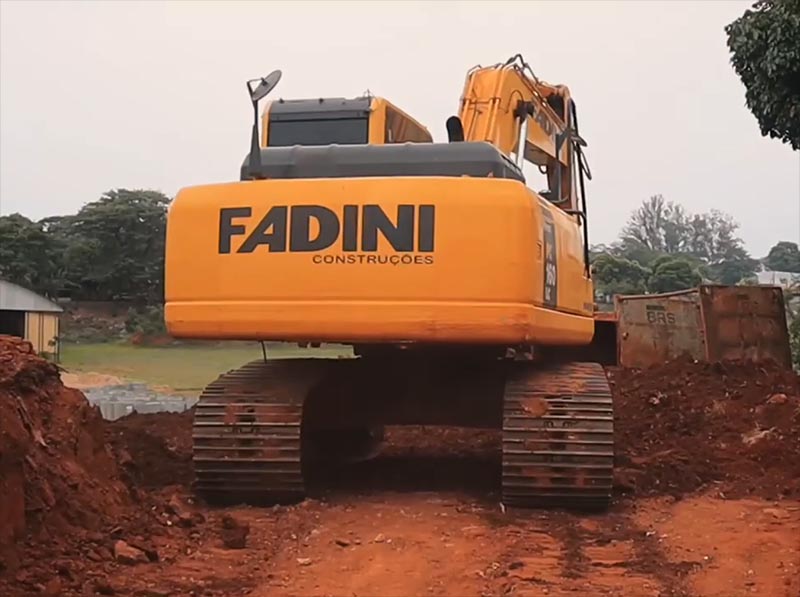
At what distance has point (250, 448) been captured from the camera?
7031mm

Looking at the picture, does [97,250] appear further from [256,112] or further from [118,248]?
[256,112]

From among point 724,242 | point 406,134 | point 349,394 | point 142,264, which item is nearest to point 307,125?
point 406,134

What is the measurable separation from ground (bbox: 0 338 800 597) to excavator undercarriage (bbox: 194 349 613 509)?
0.65 ft

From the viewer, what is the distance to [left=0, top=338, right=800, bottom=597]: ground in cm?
506

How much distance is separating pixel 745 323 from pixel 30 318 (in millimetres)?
9144

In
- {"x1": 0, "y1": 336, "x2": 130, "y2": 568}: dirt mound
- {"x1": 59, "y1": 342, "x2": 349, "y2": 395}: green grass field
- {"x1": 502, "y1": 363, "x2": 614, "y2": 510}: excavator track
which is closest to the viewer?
{"x1": 0, "y1": 336, "x2": 130, "y2": 568}: dirt mound

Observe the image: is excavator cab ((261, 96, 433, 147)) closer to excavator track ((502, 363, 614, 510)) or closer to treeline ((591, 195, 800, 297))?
excavator track ((502, 363, 614, 510))

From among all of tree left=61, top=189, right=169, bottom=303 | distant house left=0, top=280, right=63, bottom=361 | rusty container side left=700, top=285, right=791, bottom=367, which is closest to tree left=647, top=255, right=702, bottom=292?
tree left=61, top=189, right=169, bottom=303

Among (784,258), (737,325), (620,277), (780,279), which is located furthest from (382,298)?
(784,258)

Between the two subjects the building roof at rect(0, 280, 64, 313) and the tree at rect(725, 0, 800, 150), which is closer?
the tree at rect(725, 0, 800, 150)

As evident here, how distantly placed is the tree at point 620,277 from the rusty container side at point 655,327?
16.6 m

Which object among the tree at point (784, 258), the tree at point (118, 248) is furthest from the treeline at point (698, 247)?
the tree at point (118, 248)

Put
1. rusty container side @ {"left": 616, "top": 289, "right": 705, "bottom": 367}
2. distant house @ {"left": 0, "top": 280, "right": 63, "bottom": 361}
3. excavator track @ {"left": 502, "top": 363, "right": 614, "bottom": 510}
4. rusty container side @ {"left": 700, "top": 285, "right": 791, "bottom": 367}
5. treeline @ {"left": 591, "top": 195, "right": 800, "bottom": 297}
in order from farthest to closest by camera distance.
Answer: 1. treeline @ {"left": 591, "top": 195, "right": 800, "bottom": 297}
2. rusty container side @ {"left": 616, "top": 289, "right": 705, "bottom": 367}
3. distant house @ {"left": 0, "top": 280, "right": 63, "bottom": 361}
4. rusty container side @ {"left": 700, "top": 285, "right": 791, "bottom": 367}
5. excavator track @ {"left": 502, "top": 363, "right": 614, "bottom": 510}

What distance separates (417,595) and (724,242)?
69.6 m
